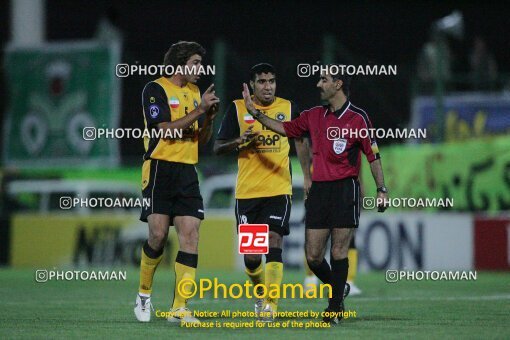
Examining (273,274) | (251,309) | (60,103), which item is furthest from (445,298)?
(60,103)

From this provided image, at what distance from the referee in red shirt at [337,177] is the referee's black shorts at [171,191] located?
1034mm

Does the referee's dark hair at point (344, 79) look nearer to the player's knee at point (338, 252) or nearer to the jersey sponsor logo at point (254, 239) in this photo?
the player's knee at point (338, 252)

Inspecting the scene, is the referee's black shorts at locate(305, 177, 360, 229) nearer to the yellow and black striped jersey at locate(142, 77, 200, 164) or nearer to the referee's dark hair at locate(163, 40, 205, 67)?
the yellow and black striped jersey at locate(142, 77, 200, 164)

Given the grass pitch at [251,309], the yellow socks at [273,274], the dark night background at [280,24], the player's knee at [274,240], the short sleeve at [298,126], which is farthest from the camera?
the dark night background at [280,24]

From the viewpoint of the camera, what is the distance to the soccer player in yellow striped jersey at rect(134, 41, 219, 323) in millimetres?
10930

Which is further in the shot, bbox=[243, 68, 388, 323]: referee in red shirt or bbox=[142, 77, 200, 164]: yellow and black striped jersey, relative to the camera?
bbox=[142, 77, 200, 164]: yellow and black striped jersey

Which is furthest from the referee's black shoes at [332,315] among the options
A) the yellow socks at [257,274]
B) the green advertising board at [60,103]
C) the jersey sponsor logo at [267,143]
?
the green advertising board at [60,103]

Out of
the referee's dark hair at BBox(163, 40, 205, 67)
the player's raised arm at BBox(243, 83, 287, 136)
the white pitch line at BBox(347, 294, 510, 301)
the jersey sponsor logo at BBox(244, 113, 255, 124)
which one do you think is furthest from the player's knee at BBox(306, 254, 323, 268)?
the white pitch line at BBox(347, 294, 510, 301)

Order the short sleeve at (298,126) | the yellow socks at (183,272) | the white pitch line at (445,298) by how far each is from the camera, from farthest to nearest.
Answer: the white pitch line at (445,298)
the short sleeve at (298,126)
the yellow socks at (183,272)

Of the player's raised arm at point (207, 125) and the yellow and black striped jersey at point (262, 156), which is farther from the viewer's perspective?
the yellow and black striped jersey at point (262, 156)

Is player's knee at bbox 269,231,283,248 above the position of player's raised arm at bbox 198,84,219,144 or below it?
below

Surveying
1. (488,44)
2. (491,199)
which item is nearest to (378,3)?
(488,44)

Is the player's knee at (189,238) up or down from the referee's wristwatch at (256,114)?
down

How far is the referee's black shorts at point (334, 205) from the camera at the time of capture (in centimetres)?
1083
